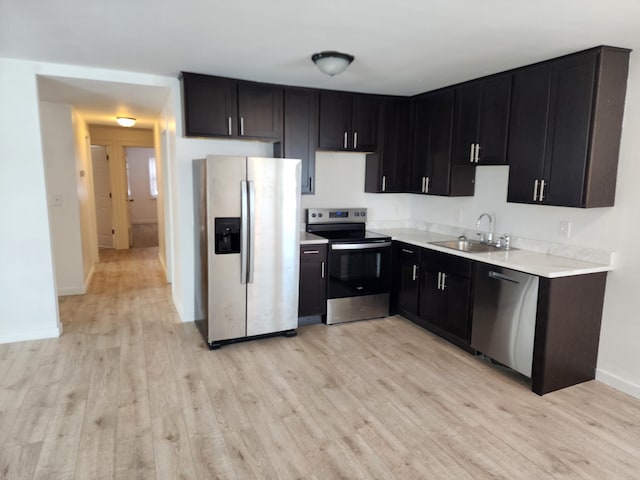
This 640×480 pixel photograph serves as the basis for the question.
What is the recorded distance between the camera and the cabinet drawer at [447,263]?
139 inches

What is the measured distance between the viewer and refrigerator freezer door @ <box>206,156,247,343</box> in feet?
11.4

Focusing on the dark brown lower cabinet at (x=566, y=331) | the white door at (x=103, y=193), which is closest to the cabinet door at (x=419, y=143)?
the dark brown lower cabinet at (x=566, y=331)

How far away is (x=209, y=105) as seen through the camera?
3.79m

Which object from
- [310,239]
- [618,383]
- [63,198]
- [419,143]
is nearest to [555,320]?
[618,383]

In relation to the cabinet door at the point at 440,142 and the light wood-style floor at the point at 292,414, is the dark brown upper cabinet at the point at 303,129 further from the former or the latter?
the light wood-style floor at the point at 292,414

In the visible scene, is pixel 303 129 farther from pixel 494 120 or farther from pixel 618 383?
pixel 618 383

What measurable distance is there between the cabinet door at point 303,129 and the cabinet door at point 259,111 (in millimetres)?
93

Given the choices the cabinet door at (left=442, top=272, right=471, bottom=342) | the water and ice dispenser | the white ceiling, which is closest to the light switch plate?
→ the white ceiling

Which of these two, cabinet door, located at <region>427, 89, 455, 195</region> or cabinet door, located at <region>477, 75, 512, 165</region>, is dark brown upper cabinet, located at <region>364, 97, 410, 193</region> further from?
cabinet door, located at <region>477, 75, 512, 165</region>

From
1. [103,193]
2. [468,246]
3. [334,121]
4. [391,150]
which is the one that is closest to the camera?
[468,246]

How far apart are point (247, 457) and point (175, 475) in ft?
1.23

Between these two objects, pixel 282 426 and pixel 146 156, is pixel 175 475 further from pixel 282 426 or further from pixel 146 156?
pixel 146 156

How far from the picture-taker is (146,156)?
12.2m

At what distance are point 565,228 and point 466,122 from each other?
1.28 m
